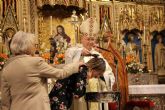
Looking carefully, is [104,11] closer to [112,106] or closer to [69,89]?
[112,106]

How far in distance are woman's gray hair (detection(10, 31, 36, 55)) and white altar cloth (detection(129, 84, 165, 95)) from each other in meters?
4.36

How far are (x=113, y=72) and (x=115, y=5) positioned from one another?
5.56 m

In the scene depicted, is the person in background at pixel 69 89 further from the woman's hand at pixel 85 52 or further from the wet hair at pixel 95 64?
the woman's hand at pixel 85 52

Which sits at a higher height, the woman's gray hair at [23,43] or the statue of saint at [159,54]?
the woman's gray hair at [23,43]

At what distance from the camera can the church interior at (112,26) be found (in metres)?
9.93

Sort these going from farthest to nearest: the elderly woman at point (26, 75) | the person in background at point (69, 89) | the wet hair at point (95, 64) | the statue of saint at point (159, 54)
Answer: the statue of saint at point (159, 54) → the wet hair at point (95, 64) → the person in background at point (69, 89) → the elderly woman at point (26, 75)

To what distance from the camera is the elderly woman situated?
13.4ft

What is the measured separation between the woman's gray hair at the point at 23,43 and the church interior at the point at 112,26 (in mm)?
5033

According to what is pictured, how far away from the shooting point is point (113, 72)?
6871mm

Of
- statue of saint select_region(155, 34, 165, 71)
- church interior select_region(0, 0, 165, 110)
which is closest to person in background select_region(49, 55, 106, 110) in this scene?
church interior select_region(0, 0, 165, 110)

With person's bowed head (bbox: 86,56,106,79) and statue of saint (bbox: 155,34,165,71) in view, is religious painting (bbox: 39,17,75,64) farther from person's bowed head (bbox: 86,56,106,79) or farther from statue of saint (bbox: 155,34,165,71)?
person's bowed head (bbox: 86,56,106,79)

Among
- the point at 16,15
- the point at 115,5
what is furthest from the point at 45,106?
the point at 115,5

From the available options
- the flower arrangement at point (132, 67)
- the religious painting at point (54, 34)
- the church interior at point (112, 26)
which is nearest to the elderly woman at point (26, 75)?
the church interior at point (112, 26)

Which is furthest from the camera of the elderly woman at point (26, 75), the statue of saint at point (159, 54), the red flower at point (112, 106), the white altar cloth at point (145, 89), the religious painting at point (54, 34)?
the statue of saint at point (159, 54)
